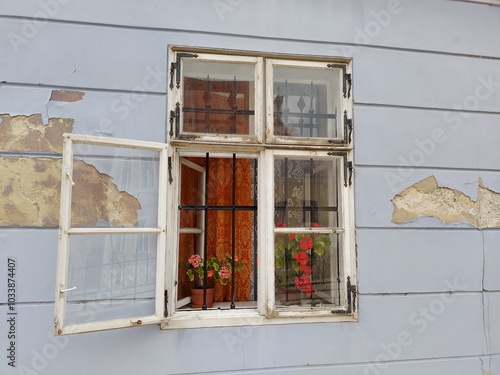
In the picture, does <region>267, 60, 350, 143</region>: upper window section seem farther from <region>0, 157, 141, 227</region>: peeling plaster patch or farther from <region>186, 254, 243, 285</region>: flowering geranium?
<region>0, 157, 141, 227</region>: peeling plaster patch

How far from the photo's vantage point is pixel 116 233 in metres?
2.03

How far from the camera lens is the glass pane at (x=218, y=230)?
2410 mm

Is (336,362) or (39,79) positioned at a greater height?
(39,79)

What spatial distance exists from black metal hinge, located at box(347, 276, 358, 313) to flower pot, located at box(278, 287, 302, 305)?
29 cm

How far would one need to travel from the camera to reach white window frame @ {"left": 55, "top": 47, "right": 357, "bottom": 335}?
7.01 ft

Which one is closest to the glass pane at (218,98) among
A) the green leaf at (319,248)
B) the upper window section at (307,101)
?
the upper window section at (307,101)

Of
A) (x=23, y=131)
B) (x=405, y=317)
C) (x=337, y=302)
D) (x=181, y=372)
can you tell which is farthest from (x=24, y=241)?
(x=405, y=317)

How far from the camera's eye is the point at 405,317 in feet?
7.80

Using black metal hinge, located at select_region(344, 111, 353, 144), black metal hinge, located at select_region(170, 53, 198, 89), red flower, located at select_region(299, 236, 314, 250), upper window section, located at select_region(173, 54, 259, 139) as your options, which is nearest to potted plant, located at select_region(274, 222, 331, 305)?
red flower, located at select_region(299, 236, 314, 250)

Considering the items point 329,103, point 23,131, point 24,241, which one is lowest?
point 24,241

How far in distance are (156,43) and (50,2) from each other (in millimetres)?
616

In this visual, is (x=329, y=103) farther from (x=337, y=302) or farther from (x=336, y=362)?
(x=336, y=362)

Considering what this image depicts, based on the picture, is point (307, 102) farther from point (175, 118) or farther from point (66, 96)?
point (66, 96)

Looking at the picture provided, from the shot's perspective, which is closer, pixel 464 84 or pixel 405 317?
pixel 405 317
